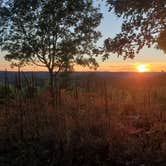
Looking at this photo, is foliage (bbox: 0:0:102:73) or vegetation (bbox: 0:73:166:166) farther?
foliage (bbox: 0:0:102:73)

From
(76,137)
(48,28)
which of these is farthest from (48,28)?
(76,137)

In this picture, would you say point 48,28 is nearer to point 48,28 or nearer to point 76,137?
point 48,28

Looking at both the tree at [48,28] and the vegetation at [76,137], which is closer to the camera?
the vegetation at [76,137]

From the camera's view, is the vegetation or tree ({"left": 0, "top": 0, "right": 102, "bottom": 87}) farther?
tree ({"left": 0, "top": 0, "right": 102, "bottom": 87})

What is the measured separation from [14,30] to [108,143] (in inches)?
693

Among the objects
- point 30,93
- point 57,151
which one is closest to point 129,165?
point 57,151

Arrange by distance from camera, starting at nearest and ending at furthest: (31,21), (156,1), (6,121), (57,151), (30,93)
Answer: (57,151) < (156,1) < (6,121) < (30,93) < (31,21)

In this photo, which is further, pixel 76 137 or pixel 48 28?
pixel 48 28

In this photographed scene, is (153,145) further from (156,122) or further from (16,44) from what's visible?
(16,44)

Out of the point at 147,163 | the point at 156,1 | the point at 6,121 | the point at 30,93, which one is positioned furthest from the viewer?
the point at 30,93

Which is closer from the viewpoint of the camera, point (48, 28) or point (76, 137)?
point (76, 137)

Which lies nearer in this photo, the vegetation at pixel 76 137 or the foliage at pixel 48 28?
the vegetation at pixel 76 137

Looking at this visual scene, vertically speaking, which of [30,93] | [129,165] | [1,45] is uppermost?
[1,45]

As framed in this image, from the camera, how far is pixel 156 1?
11594 mm
